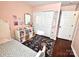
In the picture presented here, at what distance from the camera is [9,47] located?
0.88 metres

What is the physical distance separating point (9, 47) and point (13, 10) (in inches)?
18.3

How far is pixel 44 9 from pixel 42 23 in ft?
0.49

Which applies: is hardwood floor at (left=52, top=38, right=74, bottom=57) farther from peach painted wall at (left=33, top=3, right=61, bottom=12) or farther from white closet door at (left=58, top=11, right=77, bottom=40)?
peach painted wall at (left=33, top=3, right=61, bottom=12)

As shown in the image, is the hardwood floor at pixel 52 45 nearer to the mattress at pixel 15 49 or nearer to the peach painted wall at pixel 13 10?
the mattress at pixel 15 49

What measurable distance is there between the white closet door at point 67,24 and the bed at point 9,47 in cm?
40

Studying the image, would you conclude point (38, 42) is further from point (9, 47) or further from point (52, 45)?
point (9, 47)

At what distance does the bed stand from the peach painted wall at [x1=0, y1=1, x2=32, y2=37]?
0.08m

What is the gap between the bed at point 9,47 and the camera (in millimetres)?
768

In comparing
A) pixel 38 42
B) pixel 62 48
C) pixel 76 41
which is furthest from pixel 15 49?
pixel 76 41

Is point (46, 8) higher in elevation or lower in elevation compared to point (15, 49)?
higher

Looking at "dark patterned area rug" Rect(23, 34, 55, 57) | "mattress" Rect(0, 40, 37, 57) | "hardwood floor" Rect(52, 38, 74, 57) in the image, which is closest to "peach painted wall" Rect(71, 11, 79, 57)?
"hardwood floor" Rect(52, 38, 74, 57)

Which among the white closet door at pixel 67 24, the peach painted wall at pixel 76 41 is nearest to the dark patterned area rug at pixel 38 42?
the white closet door at pixel 67 24

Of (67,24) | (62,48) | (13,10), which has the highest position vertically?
(13,10)

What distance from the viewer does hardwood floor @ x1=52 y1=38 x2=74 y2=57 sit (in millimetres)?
874
